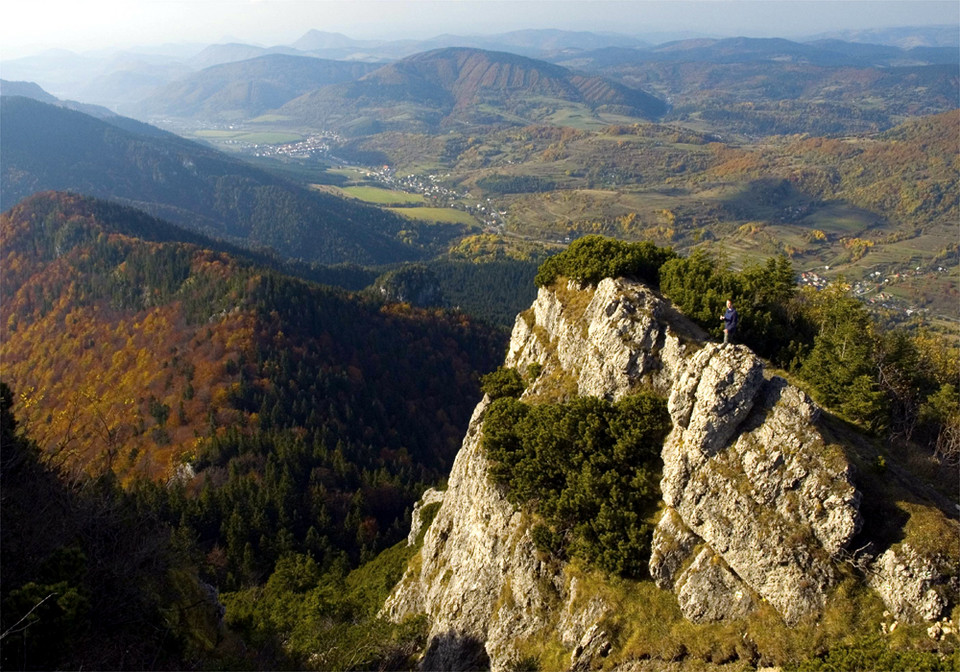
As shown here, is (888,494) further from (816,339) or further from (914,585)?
(816,339)

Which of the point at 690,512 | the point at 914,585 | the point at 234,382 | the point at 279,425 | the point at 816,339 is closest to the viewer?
the point at 914,585

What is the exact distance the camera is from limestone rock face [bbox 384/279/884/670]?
24.8m

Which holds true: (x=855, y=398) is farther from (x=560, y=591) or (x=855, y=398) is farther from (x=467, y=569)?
(x=467, y=569)

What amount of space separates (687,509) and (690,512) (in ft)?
0.66

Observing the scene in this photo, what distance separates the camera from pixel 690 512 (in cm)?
2772

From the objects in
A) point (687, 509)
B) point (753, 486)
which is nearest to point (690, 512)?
point (687, 509)

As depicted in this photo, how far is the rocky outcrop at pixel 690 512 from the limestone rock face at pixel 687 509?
6 centimetres

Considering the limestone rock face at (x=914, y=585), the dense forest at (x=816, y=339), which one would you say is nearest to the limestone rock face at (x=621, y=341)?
the dense forest at (x=816, y=339)

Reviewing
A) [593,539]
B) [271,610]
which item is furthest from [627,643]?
[271,610]

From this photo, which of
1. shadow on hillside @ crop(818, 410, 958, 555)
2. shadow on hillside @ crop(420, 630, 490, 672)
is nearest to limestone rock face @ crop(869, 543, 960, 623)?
shadow on hillside @ crop(818, 410, 958, 555)

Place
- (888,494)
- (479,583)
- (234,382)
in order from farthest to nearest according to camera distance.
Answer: (234,382) → (479,583) → (888,494)

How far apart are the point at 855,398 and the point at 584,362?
49.3 feet

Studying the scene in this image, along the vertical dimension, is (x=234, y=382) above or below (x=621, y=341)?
below

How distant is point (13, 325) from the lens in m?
141
